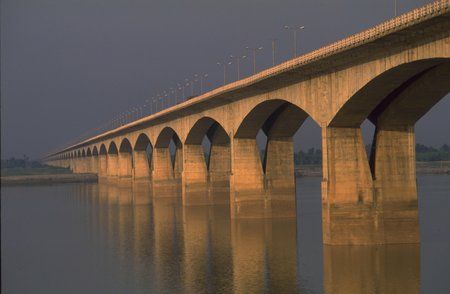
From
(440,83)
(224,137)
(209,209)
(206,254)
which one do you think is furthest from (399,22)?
(224,137)

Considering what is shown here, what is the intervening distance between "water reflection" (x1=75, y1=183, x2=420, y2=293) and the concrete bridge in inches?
76.6

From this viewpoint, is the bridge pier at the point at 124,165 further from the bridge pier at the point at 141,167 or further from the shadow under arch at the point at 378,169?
the shadow under arch at the point at 378,169

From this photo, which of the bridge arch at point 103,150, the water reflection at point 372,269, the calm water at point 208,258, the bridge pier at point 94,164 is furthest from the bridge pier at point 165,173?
the bridge pier at point 94,164

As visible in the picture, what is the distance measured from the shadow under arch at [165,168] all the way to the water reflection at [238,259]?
30.5 m

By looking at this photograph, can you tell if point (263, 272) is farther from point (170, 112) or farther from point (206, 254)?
point (170, 112)

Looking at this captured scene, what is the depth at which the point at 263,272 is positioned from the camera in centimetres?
3634

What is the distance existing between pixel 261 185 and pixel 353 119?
1941cm

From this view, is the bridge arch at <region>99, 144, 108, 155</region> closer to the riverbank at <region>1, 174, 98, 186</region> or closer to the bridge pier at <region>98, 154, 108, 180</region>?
the bridge pier at <region>98, 154, 108, 180</region>

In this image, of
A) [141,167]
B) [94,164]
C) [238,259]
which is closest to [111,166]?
[141,167]

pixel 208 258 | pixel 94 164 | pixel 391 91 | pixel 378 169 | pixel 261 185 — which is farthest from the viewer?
pixel 94 164

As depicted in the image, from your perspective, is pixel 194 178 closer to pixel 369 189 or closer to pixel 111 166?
pixel 369 189

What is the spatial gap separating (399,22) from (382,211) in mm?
12912

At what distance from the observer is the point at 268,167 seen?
60188mm

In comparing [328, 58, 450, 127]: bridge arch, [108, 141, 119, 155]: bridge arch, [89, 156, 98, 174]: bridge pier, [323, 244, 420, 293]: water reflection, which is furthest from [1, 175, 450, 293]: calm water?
[89, 156, 98, 174]: bridge pier
